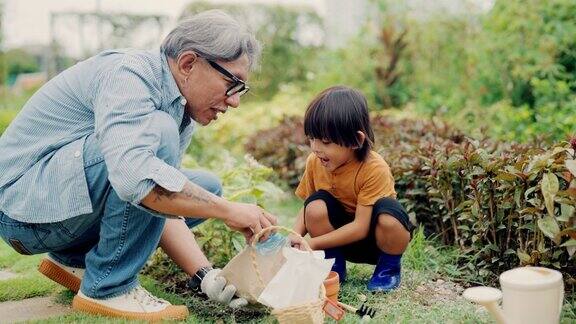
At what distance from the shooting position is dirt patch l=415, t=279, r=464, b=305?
2996 mm

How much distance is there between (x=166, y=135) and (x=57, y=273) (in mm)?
921

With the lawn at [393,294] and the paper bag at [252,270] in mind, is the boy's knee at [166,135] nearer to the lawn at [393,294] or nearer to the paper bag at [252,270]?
the paper bag at [252,270]

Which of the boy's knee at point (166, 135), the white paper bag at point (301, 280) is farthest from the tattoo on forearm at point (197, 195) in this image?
the white paper bag at point (301, 280)

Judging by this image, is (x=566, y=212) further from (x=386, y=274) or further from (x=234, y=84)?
(x=234, y=84)

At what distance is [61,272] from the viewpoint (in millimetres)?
3010

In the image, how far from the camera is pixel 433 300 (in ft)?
9.80

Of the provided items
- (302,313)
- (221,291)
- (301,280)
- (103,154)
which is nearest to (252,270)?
(221,291)

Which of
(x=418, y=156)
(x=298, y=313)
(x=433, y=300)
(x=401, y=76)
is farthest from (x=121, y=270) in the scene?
(x=401, y=76)

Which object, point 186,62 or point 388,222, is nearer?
point 186,62

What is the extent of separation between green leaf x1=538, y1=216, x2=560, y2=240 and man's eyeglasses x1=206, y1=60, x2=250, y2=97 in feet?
4.02

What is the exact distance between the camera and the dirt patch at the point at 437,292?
2996 millimetres

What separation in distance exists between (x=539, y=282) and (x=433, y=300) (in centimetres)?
79

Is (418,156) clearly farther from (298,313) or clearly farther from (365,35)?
(365,35)

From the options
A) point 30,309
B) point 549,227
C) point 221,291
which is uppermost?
point 549,227
